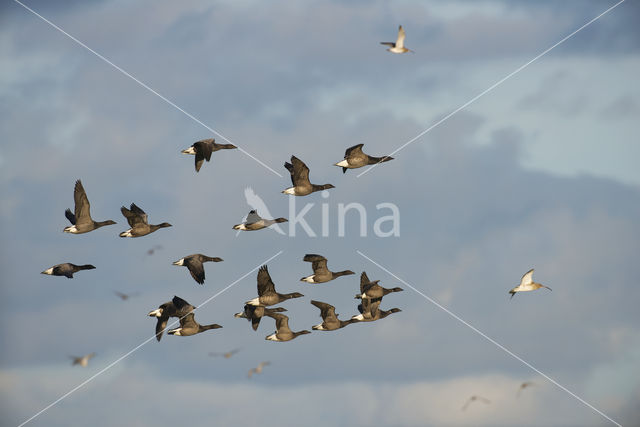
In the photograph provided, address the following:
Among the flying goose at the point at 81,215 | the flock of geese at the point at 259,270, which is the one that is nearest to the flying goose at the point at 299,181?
the flock of geese at the point at 259,270

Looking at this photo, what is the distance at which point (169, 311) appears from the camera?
81438mm

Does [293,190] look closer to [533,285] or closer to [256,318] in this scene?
[256,318]

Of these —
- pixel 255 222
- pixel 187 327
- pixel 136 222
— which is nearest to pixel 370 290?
pixel 255 222

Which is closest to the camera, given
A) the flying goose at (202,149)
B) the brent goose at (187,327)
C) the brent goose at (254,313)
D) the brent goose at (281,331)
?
the flying goose at (202,149)

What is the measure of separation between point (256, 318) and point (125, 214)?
9021 millimetres

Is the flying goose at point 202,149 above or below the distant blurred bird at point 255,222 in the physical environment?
above

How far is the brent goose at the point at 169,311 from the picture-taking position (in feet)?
266

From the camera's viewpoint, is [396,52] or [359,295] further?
[359,295]

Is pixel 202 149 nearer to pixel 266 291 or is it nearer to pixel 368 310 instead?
pixel 266 291

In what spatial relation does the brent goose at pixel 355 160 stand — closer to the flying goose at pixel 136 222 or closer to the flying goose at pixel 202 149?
the flying goose at pixel 202 149

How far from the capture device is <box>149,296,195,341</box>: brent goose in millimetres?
81000

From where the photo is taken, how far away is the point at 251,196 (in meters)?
84.6

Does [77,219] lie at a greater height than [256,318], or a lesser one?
greater

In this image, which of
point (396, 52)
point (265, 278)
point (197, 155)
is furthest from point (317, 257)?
point (396, 52)
